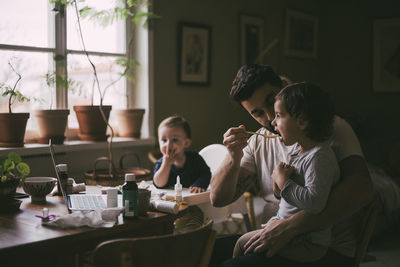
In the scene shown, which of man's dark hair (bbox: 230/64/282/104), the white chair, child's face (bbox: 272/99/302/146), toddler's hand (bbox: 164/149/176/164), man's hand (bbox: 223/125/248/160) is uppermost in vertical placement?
man's dark hair (bbox: 230/64/282/104)

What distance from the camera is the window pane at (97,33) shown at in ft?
11.1

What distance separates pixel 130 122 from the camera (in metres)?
3.61

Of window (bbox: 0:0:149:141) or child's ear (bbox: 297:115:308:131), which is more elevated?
window (bbox: 0:0:149:141)

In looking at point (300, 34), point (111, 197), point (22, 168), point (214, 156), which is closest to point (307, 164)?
point (111, 197)

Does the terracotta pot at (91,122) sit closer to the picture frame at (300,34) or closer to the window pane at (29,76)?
the window pane at (29,76)

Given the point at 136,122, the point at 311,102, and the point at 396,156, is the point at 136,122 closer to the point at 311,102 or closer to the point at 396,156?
the point at 311,102

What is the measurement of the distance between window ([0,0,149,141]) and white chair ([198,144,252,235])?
31.4 inches

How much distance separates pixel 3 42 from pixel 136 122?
42.6 inches

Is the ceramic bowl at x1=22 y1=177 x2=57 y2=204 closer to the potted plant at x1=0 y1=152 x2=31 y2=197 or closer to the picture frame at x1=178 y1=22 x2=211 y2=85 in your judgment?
the potted plant at x1=0 y1=152 x2=31 y2=197

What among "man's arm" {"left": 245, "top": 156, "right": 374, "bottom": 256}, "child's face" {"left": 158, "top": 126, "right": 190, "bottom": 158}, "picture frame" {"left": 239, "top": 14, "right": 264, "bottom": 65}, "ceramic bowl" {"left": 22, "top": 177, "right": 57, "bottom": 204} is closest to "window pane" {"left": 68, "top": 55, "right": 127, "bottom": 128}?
"child's face" {"left": 158, "top": 126, "right": 190, "bottom": 158}

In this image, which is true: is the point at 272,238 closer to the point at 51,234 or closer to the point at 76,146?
the point at 51,234

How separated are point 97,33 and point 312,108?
233 cm

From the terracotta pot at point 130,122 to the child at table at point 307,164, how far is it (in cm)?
200

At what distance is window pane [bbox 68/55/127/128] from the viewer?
3.43 m
